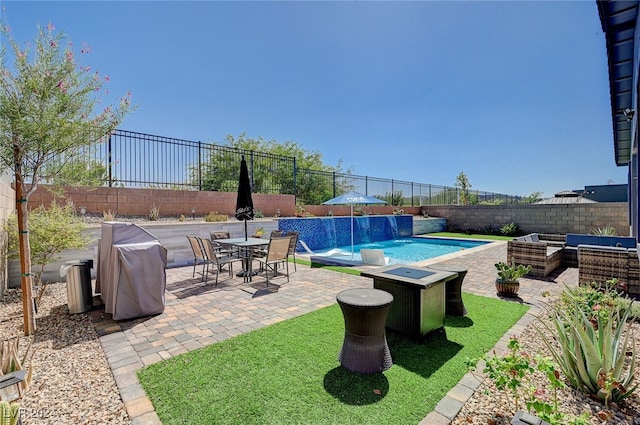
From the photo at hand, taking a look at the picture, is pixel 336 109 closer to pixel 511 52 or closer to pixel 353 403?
pixel 511 52

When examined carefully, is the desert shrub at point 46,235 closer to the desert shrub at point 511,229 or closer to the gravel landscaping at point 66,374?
the gravel landscaping at point 66,374

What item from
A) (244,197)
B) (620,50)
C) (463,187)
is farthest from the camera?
(463,187)

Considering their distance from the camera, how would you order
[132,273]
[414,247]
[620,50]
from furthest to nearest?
1. [414,247]
2. [620,50]
3. [132,273]

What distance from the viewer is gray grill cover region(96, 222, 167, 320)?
13.2 feet

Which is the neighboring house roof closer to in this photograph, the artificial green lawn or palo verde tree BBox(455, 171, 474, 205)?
the artificial green lawn

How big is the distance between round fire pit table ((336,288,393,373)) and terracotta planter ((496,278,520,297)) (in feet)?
11.7

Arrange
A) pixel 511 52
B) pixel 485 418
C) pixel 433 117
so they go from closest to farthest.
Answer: pixel 485 418 < pixel 511 52 < pixel 433 117

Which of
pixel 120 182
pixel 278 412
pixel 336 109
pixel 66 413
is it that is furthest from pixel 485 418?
pixel 336 109

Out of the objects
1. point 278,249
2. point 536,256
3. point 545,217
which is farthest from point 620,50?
point 545,217

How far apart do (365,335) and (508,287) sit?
3875mm

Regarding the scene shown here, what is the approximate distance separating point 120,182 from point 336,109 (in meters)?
13.9

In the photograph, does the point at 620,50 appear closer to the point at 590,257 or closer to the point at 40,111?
the point at 590,257

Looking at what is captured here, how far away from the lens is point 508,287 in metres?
5.09

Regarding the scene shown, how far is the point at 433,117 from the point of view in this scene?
17.6 m
